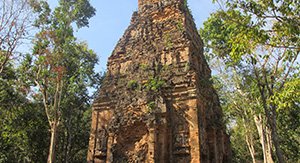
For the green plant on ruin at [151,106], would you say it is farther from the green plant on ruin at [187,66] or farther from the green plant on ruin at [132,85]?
the green plant on ruin at [187,66]

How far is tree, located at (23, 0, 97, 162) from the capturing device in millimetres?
12606

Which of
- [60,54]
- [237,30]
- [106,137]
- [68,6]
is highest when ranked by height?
[68,6]

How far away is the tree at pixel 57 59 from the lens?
12.6 meters

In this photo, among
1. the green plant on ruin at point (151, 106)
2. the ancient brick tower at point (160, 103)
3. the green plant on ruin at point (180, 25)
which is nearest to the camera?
the ancient brick tower at point (160, 103)

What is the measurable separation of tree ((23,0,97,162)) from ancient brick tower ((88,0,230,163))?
2181 millimetres

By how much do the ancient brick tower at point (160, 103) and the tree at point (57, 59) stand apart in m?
2.18

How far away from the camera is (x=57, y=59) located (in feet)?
44.9

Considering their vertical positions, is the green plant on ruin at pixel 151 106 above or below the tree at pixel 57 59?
below

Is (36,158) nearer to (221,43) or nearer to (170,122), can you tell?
(170,122)

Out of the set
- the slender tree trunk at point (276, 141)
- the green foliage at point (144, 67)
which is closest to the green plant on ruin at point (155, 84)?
the green foliage at point (144, 67)

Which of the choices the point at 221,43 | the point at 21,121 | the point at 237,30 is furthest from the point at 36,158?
the point at 237,30

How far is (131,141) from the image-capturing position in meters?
10.9

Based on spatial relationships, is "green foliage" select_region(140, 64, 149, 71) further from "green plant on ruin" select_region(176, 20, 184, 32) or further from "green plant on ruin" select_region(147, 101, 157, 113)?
"green plant on ruin" select_region(176, 20, 184, 32)

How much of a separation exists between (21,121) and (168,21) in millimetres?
11418
